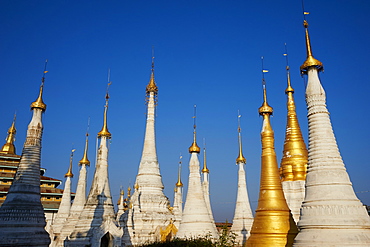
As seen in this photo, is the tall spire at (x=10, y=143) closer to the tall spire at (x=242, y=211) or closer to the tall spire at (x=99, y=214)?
the tall spire at (x=99, y=214)

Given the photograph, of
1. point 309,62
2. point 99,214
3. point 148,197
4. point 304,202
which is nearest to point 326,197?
point 304,202

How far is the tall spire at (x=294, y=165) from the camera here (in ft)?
69.8

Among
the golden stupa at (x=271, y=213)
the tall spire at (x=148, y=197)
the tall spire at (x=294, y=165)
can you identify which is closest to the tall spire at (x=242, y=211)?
the tall spire at (x=148, y=197)

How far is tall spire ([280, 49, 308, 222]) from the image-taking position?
21266 mm

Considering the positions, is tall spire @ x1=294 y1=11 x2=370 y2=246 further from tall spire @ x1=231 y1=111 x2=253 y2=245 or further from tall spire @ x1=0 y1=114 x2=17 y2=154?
tall spire @ x1=0 y1=114 x2=17 y2=154

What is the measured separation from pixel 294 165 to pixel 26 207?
53.0ft

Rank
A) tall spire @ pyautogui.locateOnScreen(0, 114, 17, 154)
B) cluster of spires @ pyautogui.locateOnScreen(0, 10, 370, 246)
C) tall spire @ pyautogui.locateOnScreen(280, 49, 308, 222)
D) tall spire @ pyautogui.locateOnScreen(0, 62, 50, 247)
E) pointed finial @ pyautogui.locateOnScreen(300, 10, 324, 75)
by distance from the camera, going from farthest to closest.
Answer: tall spire @ pyautogui.locateOnScreen(0, 114, 17, 154) < tall spire @ pyautogui.locateOnScreen(280, 49, 308, 222) < tall spire @ pyautogui.locateOnScreen(0, 62, 50, 247) < pointed finial @ pyautogui.locateOnScreen(300, 10, 324, 75) < cluster of spires @ pyautogui.locateOnScreen(0, 10, 370, 246)

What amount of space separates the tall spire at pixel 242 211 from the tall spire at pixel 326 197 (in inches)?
667

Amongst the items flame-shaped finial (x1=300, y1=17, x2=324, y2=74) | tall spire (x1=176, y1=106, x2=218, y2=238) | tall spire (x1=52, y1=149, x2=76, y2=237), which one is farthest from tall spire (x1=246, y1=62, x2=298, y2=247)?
tall spire (x1=52, y1=149, x2=76, y2=237)

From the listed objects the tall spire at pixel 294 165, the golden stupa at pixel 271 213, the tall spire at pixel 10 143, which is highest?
the tall spire at pixel 10 143

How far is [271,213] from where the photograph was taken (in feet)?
47.4

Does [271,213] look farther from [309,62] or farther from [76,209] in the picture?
[76,209]

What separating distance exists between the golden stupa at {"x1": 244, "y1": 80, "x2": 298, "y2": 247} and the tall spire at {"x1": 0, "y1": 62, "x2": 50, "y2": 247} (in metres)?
9.73

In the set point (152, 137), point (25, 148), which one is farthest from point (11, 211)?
point (152, 137)
